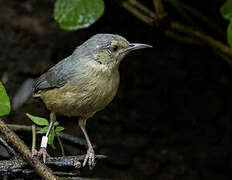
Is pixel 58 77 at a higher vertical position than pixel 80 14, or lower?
lower

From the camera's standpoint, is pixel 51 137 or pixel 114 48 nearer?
pixel 51 137

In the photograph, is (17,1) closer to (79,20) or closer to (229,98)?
(79,20)

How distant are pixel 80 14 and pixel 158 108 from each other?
6.29ft

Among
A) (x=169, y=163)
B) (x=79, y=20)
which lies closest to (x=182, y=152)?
(x=169, y=163)

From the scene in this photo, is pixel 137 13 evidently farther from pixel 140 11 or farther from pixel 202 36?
pixel 202 36

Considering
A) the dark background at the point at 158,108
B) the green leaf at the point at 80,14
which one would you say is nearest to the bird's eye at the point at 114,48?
the green leaf at the point at 80,14

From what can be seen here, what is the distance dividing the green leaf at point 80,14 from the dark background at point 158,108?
1.25 metres

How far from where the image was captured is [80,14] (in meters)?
3.47

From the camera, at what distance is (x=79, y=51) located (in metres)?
3.39

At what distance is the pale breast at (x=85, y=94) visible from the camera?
311cm

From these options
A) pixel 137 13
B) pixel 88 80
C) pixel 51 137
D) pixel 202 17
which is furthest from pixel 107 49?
pixel 202 17

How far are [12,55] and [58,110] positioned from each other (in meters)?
1.98

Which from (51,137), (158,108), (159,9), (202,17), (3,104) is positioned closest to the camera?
(3,104)

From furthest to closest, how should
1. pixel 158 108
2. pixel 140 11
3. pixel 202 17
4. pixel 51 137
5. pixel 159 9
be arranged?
pixel 158 108 → pixel 202 17 → pixel 140 11 → pixel 159 9 → pixel 51 137
